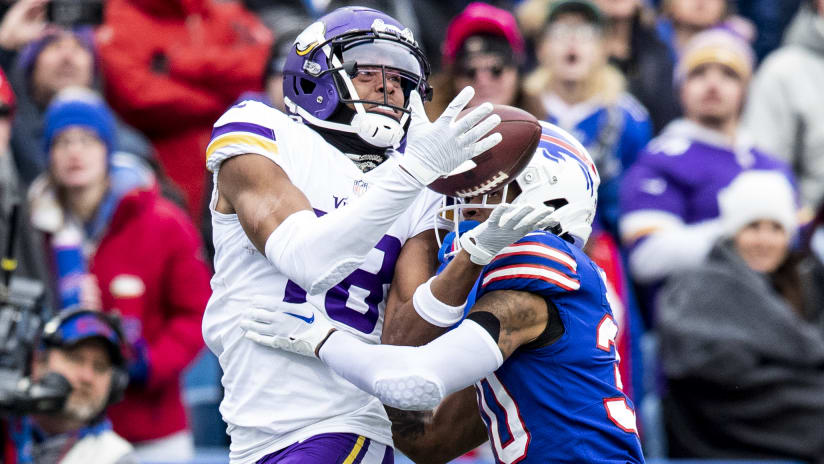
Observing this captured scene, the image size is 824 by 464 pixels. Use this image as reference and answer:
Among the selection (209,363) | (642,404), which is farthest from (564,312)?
(209,363)

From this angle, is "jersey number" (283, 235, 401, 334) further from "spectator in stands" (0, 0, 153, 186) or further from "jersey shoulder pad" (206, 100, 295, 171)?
"spectator in stands" (0, 0, 153, 186)

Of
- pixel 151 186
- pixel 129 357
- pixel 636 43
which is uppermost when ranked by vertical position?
pixel 636 43

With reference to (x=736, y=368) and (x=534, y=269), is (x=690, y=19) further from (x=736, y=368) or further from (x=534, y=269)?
(x=534, y=269)

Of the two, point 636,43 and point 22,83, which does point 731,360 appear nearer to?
point 636,43

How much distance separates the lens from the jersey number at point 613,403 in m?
4.14

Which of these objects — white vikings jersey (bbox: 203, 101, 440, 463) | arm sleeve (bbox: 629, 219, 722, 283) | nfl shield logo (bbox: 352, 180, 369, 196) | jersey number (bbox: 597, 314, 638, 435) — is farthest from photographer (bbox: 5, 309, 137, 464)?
arm sleeve (bbox: 629, 219, 722, 283)

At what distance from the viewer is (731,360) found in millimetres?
7090

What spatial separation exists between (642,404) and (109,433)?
10.2 feet

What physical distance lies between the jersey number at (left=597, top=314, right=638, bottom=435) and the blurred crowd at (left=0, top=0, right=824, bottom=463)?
2.57m

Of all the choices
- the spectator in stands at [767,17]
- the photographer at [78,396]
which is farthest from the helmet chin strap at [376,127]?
the spectator in stands at [767,17]

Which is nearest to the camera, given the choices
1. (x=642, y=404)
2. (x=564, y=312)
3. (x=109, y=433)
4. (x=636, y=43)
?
(x=564, y=312)

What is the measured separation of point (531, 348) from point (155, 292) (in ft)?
12.2

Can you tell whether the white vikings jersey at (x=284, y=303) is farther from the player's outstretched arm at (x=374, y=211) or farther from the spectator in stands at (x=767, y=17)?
the spectator in stands at (x=767, y=17)

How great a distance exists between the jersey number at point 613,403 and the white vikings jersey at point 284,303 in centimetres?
71
